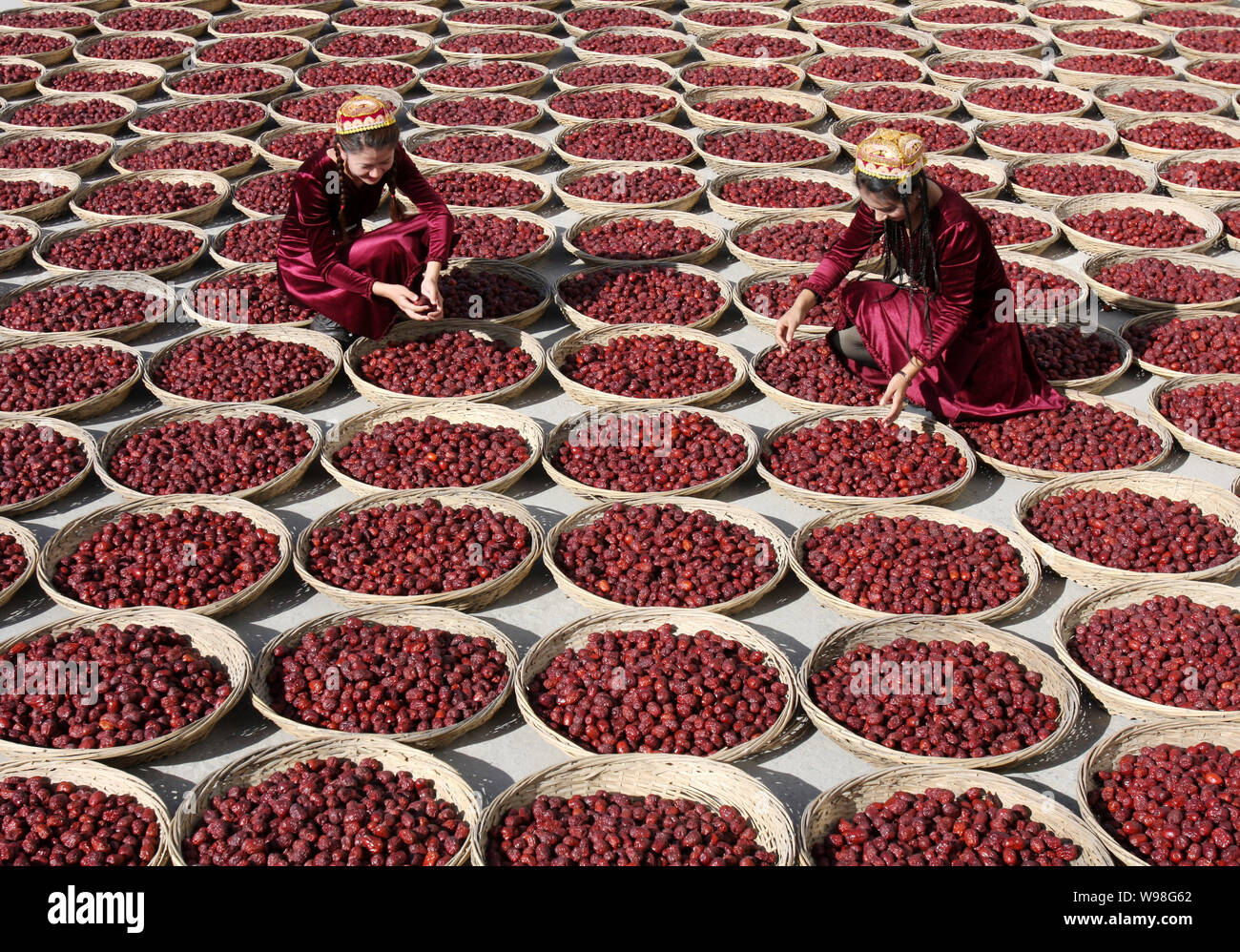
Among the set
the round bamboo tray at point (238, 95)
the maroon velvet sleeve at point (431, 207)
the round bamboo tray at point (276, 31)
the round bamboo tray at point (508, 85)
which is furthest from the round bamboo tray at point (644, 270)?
the round bamboo tray at point (276, 31)

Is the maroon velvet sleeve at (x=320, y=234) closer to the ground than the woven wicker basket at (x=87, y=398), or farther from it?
farther from it

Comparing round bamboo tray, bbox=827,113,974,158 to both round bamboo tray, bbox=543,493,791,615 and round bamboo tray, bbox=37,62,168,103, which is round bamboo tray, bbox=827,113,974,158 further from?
round bamboo tray, bbox=37,62,168,103

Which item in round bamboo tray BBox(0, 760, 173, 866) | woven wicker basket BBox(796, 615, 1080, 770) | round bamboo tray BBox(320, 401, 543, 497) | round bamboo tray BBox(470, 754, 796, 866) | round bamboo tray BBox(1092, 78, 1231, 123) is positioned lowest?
round bamboo tray BBox(0, 760, 173, 866)

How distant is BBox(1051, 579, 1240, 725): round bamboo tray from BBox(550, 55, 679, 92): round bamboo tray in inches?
244

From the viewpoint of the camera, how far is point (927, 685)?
139 inches


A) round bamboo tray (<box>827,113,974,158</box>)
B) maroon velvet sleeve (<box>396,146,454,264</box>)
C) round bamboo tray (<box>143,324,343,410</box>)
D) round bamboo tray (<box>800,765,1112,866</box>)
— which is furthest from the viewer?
round bamboo tray (<box>827,113,974,158</box>)

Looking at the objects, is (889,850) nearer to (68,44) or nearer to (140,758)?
(140,758)

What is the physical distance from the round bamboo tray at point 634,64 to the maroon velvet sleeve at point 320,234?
4183 mm

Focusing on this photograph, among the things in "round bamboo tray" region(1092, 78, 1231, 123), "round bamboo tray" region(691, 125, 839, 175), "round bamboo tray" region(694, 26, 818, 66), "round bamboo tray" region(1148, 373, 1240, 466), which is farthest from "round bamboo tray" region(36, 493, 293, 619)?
"round bamboo tray" region(1092, 78, 1231, 123)

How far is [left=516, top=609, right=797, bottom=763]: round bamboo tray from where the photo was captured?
3.44 meters

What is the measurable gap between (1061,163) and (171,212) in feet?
19.8

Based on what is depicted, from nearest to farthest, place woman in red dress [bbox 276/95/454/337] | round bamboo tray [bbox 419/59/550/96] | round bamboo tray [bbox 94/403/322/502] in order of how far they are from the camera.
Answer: round bamboo tray [bbox 94/403/322/502], woman in red dress [bbox 276/95/454/337], round bamboo tray [bbox 419/59/550/96]

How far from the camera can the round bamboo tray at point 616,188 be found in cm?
684

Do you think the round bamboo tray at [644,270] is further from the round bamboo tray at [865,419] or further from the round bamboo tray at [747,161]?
the round bamboo tray at [747,161]
